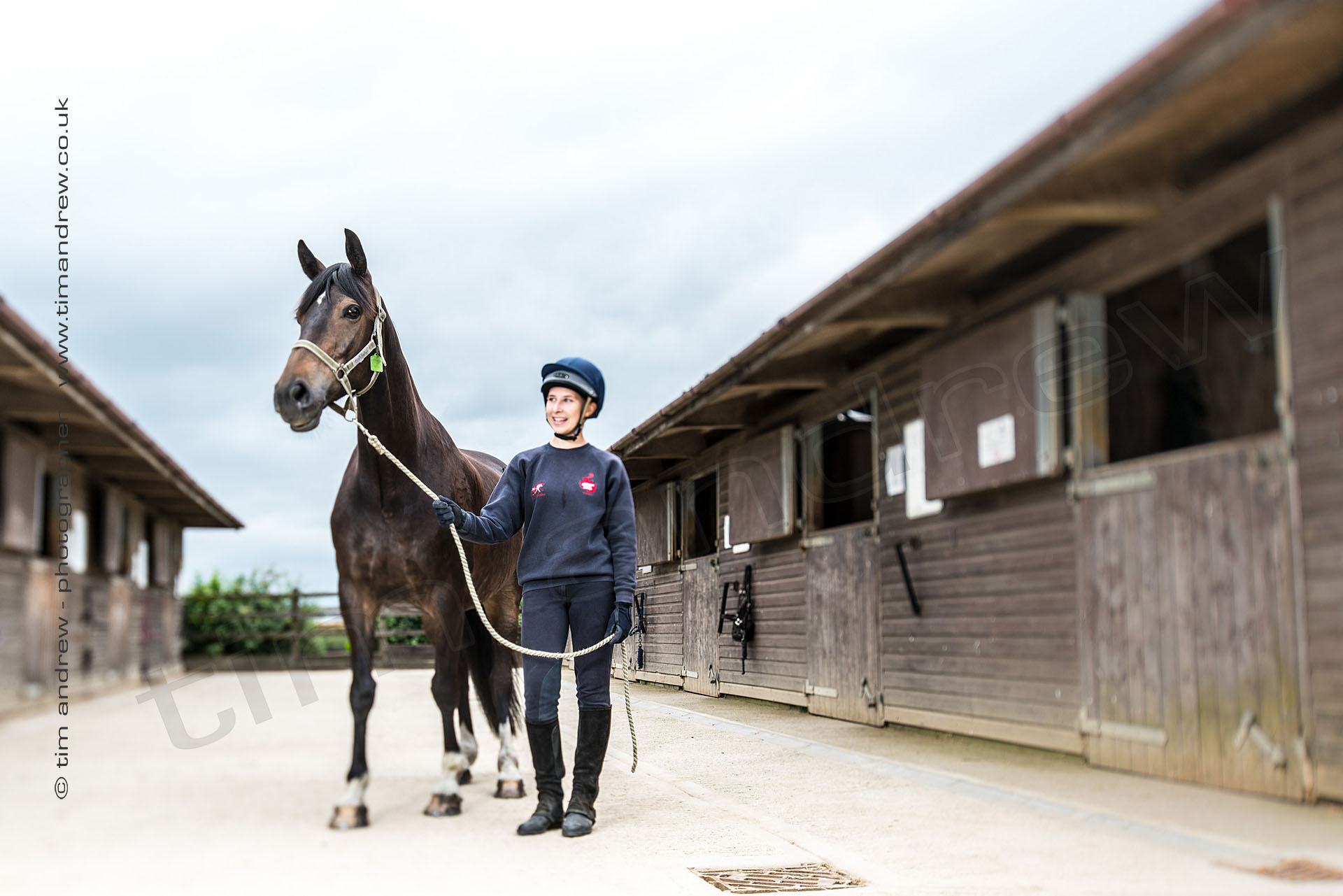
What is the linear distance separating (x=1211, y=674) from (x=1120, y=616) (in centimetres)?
58

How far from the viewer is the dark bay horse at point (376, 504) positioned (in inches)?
136

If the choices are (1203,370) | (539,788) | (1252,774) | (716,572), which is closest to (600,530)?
(539,788)

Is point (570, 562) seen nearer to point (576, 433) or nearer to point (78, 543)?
point (576, 433)

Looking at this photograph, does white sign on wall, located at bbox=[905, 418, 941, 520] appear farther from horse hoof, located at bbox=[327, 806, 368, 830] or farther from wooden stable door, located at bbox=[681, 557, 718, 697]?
wooden stable door, located at bbox=[681, 557, 718, 697]

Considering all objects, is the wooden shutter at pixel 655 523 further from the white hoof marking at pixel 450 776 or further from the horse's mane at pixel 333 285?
the horse's mane at pixel 333 285

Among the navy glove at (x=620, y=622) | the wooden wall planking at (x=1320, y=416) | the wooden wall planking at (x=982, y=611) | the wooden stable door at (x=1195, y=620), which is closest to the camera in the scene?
the wooden wall planking at (x=1320, y=416)

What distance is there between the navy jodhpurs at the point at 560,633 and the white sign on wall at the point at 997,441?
213 centimetres

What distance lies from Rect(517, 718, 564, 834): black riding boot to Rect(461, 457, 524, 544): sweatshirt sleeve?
748 mm

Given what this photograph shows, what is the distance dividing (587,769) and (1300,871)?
90.7 inches

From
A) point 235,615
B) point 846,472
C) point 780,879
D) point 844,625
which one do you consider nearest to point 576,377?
point 780,879

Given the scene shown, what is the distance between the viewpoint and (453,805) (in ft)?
12.3

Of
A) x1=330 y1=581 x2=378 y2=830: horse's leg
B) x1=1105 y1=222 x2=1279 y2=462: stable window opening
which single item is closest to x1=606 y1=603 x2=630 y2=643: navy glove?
x1=330 y1=581 x2=378 y2=830: horse's leg

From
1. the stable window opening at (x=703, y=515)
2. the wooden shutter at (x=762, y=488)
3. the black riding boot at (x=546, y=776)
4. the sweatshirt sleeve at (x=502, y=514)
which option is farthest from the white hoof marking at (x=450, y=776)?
the stable window opening at (x=703, y=515)

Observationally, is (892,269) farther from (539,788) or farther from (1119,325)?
(539,788)
